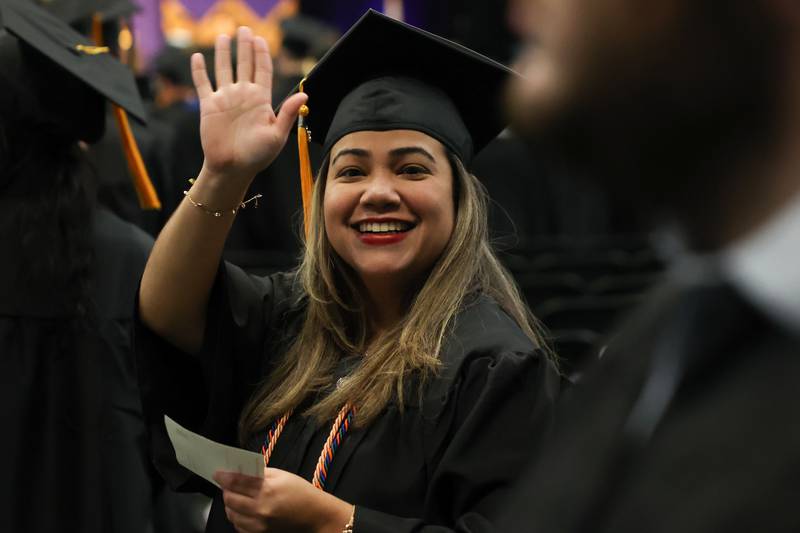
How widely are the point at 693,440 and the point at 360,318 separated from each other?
5.68ft

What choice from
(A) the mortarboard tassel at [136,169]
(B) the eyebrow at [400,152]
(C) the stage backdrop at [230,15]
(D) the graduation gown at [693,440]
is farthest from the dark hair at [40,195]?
(C) the stage backdrop at [230,15]

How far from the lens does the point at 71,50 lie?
138 inches

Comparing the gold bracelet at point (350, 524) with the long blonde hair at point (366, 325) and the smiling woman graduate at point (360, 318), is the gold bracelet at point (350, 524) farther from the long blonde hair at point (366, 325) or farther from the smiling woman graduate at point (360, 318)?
the long blonde hair at point (366, 325)

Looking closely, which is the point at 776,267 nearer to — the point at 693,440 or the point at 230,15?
the point at 693,440

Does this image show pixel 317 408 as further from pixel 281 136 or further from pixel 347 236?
pixel 281 136

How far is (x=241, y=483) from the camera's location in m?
2.32

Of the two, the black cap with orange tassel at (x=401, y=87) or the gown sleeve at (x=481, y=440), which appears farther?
the black cap with orange tassel at (x=401, y=87)

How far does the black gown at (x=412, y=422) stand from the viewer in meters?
2.29

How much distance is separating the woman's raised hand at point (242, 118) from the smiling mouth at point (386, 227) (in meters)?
0.25

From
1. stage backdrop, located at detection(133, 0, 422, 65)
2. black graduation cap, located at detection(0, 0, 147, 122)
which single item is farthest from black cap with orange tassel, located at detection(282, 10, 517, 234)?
stage backdrop, located at detection(133, 0, 422, 65)

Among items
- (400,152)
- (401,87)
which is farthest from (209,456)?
(401,87)

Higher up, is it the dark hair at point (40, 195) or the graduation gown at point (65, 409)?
the dark hair at point (40, 195)

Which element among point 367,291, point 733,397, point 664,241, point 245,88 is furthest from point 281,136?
point 733,397

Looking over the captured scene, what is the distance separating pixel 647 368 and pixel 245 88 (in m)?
1.55
